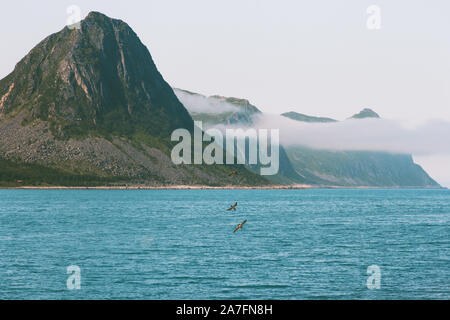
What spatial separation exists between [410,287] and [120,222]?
90.4m

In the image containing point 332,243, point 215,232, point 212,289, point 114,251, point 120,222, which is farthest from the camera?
point 120,222

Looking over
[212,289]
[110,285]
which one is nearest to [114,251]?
[110,285]

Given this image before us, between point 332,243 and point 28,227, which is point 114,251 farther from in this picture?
point 28,227

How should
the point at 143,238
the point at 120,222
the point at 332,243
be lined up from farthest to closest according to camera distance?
the point at 120,222 → the point at 143,238 → the point at 332,243

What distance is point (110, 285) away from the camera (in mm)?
59094

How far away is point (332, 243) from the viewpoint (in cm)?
9550

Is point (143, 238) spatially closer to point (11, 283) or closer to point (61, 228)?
point (61, 228)

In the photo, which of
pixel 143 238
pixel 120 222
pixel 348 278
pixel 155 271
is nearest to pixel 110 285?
pixel 155 271
